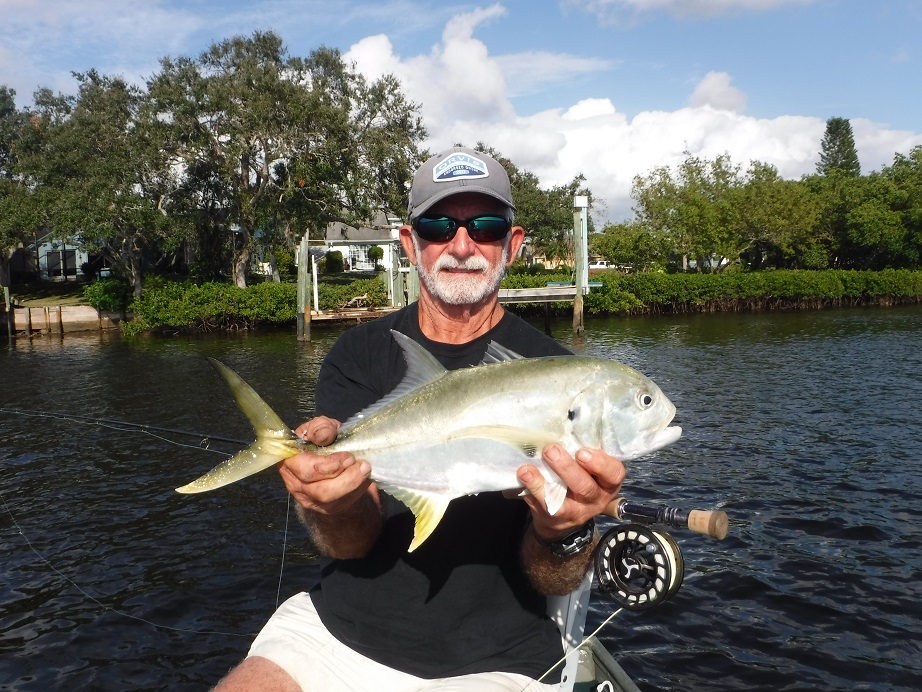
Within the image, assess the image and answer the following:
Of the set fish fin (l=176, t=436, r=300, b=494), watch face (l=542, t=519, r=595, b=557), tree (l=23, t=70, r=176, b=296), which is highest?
tree (l=23, t=70, r=176, b=296)

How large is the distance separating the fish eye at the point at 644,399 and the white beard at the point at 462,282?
3.93 ft

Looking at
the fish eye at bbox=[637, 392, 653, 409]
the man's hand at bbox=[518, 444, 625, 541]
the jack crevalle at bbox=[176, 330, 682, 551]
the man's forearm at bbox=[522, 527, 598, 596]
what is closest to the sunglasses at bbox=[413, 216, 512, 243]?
the jack crevalle at bbox=[176, 330, 682, 551]

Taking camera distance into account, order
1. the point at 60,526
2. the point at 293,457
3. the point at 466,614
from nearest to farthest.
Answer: the point at 293,457 → the point at 466,614 → the point at 60,526

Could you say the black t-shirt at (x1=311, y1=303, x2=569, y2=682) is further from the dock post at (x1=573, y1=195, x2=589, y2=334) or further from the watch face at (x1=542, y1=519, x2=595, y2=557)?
the dock post at (x1=573, y1=195, x2=589, y2=334)

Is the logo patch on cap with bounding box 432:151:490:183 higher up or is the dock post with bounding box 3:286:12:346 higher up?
the logo patch on cap with bounding box 432:151:490:183

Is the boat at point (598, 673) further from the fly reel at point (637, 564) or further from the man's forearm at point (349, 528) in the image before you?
the man's forearm at point (349, 528)

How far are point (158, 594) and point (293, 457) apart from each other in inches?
255

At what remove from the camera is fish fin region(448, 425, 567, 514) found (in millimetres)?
3119

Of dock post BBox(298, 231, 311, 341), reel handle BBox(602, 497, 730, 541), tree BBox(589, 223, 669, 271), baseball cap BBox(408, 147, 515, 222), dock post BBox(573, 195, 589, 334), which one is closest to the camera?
reel handle BBox(602, 497, 730, 541)

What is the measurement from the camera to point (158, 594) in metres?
8.66

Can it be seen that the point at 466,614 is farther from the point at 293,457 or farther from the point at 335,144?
the point at 335,144

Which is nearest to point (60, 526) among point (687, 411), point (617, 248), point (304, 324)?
point (687, 411)

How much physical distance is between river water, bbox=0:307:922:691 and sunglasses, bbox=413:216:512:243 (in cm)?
476

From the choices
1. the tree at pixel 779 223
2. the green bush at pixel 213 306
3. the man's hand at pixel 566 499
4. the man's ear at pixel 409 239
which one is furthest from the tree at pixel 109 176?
the tree at pixel 779 223
